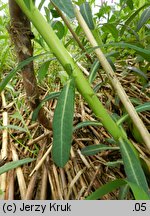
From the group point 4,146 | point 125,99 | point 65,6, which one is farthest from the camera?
point 4,146

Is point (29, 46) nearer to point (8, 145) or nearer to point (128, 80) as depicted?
point (8, 145)

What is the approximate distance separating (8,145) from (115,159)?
373 mm

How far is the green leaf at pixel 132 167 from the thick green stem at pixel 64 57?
0.10 feet

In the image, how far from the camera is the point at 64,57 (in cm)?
62

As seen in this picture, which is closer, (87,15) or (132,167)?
(132,167)

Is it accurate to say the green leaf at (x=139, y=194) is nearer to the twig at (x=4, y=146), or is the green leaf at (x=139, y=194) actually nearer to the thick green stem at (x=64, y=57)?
the thick green stem at (x=64, y=57)

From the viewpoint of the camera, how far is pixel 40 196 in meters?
0.75

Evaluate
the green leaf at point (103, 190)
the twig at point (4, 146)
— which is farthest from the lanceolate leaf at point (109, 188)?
the twig at point (4, 146)

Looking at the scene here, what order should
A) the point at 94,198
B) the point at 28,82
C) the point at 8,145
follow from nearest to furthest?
the point at 94,198 → the point at 28,82 → the point at 8,145

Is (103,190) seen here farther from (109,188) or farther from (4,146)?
(4,146)

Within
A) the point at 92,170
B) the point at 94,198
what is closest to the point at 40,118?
the point at 92,170

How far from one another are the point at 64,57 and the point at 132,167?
295 mm

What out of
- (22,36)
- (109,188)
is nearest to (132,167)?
Result: (109,188)
